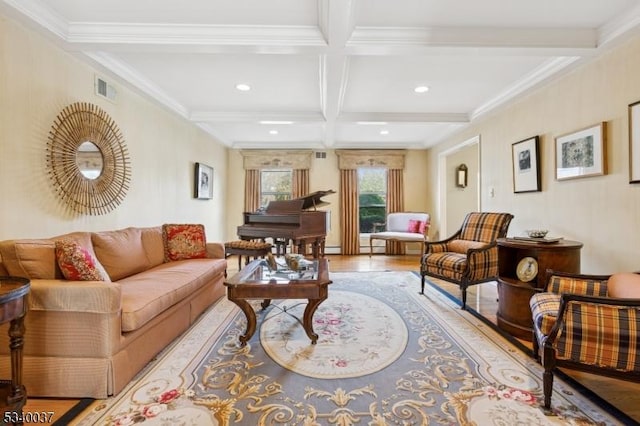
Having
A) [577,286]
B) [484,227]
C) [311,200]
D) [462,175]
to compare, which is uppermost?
[462,175]

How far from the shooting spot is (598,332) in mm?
1541

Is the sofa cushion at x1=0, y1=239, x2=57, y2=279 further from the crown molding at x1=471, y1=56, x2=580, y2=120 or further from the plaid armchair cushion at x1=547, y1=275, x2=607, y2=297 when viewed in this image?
the crown molding at x1=471, y1=56, x2=580, y2=120

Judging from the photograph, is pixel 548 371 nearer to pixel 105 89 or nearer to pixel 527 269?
pixel 527 269

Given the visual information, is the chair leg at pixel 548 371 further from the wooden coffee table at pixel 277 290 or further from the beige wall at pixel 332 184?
the beige wall at pixel 332 184

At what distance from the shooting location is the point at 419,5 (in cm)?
221

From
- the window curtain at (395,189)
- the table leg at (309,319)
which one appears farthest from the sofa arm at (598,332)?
the window curtain at (395,189)

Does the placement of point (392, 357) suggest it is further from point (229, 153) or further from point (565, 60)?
point (229, 153)

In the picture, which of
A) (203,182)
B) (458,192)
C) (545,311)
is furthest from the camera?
(458,192)

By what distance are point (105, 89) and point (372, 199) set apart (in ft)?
17.8

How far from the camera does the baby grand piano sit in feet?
15.1

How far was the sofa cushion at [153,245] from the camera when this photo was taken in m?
3.29

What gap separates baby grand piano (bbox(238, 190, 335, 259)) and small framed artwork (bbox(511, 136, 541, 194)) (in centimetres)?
236

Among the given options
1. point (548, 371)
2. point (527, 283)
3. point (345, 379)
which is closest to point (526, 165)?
point (527, 283)

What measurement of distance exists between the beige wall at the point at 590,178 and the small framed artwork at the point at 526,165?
0.20 ft
